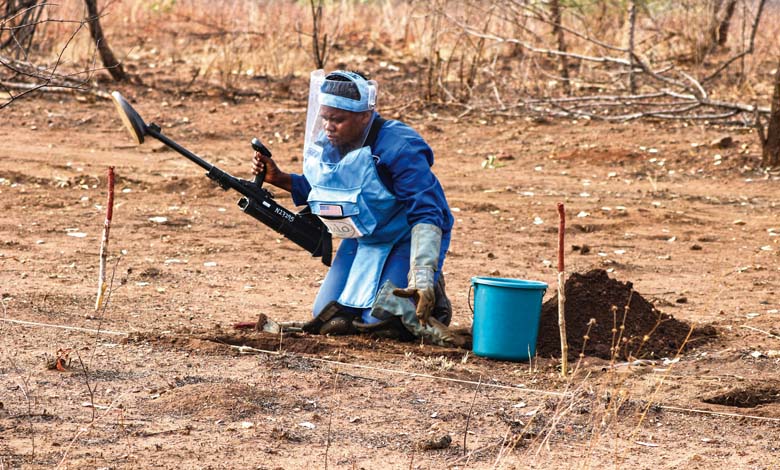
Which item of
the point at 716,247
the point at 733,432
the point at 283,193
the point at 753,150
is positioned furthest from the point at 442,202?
the point at 753,150

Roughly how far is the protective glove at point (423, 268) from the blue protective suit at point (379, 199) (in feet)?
0.28

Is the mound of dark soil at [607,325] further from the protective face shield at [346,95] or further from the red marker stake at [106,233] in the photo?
the red marker stake at [106,233]

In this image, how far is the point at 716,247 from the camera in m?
8.50

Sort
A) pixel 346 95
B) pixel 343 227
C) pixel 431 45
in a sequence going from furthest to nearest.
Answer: pixel 431 45, pixel 343 227, pixel 346 95

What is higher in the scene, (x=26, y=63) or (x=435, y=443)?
(x=26, y=63)

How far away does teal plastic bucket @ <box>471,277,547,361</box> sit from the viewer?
5.16m

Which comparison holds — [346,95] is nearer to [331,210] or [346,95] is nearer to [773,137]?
[331,210]

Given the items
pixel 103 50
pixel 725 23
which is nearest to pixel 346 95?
pixel 103 50

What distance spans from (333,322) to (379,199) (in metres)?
0.70

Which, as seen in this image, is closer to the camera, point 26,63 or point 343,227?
point 343,227

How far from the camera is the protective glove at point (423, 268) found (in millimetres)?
5102

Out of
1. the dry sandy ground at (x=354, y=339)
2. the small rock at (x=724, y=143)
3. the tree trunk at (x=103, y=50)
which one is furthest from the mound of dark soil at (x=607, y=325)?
the tree trunk at (x=103, y=50)

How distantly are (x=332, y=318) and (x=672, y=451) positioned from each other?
2.12 metres

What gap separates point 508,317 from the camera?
5160mm
